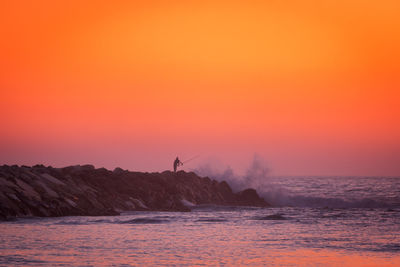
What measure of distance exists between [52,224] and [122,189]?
12481mm

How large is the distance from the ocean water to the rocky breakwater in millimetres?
1464

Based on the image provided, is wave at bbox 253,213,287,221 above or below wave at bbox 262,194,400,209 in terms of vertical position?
below

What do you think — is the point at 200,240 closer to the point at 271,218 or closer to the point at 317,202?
the point at 271,218

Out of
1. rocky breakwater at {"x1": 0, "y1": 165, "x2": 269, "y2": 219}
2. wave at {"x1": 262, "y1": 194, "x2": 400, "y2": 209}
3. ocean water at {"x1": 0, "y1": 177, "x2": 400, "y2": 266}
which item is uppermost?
rocky breakwater at {"x1": 0, "y1": 165, "x2": 269, "y2": 219}

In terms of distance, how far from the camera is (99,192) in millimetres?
36500

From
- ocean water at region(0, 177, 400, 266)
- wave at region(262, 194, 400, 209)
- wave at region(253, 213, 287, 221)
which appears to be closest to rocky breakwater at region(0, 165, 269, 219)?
ocean water at region(0, 177, 400, 266)

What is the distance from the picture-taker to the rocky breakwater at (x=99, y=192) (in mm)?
30844

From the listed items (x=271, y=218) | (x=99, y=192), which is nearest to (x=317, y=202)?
(x=271, y=218)

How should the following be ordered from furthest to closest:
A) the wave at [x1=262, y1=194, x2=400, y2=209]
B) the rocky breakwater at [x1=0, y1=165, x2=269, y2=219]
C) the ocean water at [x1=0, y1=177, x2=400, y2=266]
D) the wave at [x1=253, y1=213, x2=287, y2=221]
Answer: the wave at [x1=262, y1=194, x2=400, y2=209]
the wave at [x1=253, y1=213, x2=287, y2=221]
the rocky breakwater at [x1=0, y1=165, x2=269, y2=219]
the ocean water at [x1=0, y1=177, x2=400, y2=266]

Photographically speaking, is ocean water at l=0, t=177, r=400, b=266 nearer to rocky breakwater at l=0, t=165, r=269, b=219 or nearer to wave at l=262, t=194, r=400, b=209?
rocky breakwater at l=0, t=165, r=269, b=219

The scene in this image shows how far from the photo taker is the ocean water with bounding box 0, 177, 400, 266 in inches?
715

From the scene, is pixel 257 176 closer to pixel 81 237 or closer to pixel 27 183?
pixel 27 183

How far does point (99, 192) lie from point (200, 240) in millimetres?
14870

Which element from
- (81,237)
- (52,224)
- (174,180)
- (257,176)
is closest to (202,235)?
(81,237)
